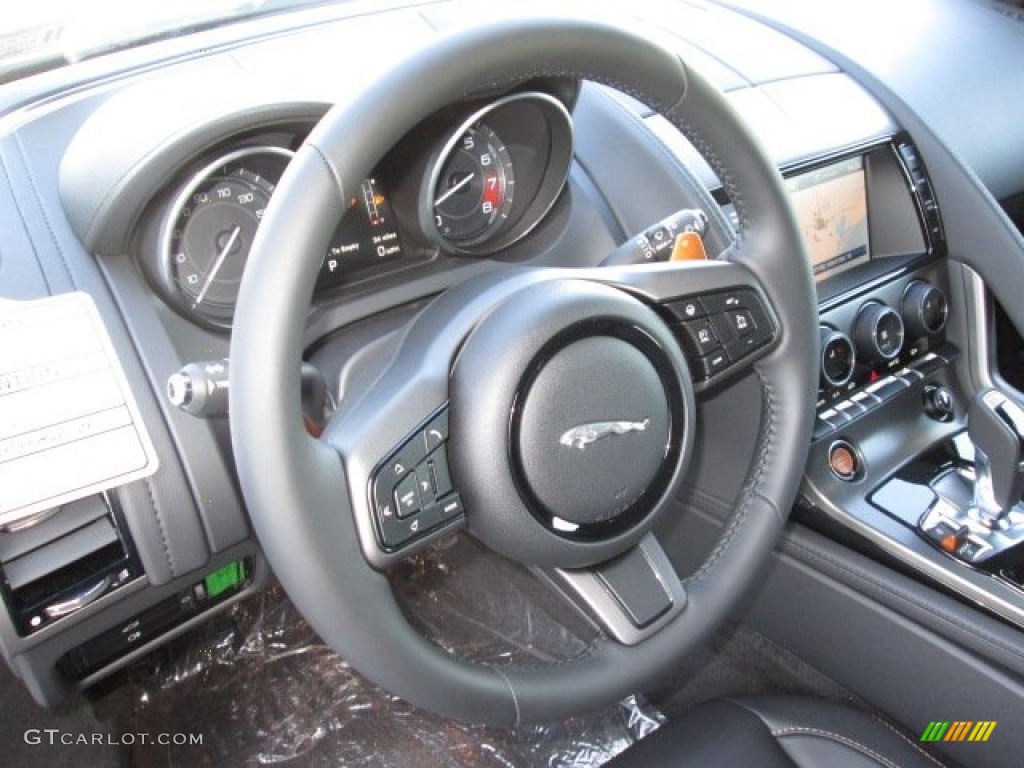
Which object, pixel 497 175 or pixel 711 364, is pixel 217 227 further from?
pixel 711 364

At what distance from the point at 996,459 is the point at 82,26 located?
1.44 metres

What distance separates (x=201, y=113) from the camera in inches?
40.8

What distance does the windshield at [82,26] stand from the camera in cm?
131

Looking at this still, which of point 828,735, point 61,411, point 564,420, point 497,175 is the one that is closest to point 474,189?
point 497,175

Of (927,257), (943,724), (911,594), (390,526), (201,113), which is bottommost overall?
(943,724)

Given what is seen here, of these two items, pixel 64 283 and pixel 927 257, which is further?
pixel 927 257

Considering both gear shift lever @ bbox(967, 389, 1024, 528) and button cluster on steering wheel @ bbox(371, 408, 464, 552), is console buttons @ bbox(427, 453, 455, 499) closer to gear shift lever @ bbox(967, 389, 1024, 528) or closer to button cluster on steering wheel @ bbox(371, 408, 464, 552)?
button cluster on steering wheel @ bbox(371, 408, 464, 552)

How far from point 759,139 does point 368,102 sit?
45cm

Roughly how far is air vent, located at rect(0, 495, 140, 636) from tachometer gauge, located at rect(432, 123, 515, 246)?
52cm

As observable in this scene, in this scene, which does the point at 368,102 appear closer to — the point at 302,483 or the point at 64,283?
the point at 302,483

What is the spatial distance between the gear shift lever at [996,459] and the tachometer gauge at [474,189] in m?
0.80

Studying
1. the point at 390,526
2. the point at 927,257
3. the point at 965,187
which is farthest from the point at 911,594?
the point at 390,526

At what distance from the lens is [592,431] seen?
0.93 metres

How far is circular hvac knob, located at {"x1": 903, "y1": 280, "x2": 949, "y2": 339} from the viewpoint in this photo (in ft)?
5.69
